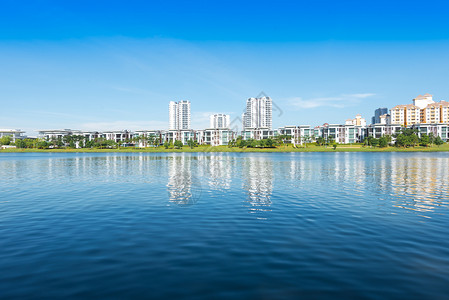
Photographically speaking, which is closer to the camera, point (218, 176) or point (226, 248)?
point (226, 248)

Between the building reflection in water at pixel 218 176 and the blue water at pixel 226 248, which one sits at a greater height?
the blue water at pixel 226 248

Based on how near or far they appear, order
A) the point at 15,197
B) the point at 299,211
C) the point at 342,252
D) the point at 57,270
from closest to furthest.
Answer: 1. the point at 57,270
2. the point at 342,252
3. the point at 299,211
4. the point at 15,197

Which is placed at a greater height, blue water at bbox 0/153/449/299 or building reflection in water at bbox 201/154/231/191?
blue water at bbox 0/153/449/299

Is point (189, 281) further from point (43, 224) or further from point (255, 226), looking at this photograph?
point (43, 224)

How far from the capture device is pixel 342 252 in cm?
1170

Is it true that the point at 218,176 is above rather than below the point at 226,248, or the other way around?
below

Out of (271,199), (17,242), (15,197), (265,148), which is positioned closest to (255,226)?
(271,199)

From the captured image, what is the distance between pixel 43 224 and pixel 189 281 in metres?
11.8

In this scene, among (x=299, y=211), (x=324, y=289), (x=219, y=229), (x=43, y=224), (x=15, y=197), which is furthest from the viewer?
(x=15, y=197)

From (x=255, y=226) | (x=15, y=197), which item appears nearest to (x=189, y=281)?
(x=255, y=226)

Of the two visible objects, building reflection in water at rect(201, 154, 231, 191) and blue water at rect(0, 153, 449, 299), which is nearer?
blue water at rect(0, 153, 449, 299)

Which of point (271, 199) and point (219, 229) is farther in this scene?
point (271, 199)

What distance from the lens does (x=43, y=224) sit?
53.9 feet

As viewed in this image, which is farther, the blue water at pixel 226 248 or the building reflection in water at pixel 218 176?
the building reflection in water at pixel 218 176
